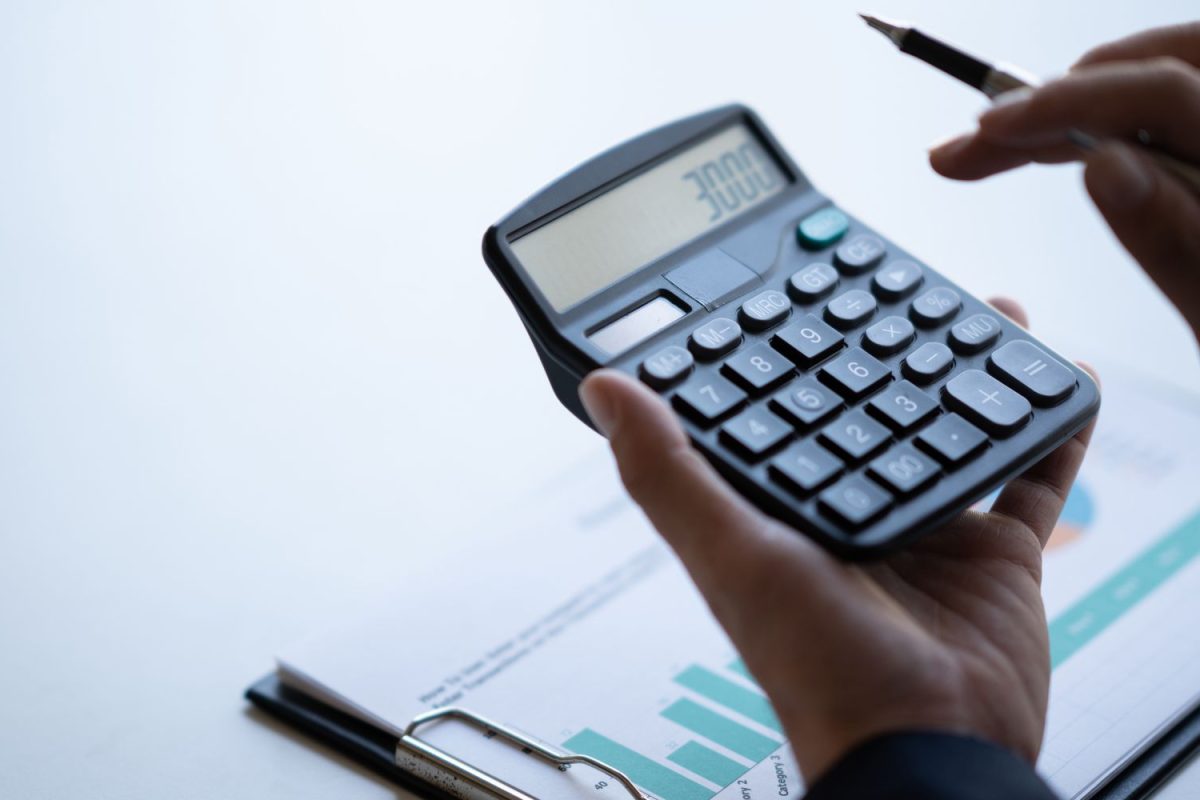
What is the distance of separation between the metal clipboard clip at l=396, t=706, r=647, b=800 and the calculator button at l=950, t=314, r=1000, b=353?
0.28 meters

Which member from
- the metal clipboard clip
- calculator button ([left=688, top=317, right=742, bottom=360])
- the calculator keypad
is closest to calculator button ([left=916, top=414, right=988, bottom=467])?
the calculator keypad

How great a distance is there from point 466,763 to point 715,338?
25 cm

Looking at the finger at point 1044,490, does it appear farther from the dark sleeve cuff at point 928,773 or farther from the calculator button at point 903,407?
the dark sleeve cuff at point 928,773

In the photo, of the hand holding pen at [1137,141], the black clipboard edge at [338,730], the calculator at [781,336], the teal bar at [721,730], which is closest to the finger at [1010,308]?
the calculator at [781,336]

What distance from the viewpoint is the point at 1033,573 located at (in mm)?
698

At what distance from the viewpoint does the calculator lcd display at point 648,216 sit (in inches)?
28.4

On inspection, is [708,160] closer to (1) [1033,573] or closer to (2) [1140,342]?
(1) [1033,573]

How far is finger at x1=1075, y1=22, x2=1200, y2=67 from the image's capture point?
693mm

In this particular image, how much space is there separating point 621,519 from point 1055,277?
54 cm

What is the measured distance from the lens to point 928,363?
70 cm

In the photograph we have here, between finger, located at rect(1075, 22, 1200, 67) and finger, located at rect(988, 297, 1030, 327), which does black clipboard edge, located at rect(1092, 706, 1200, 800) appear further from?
finger, located at rect(1075, 22, 1200, 67)

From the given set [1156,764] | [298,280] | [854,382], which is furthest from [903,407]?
[298,280]

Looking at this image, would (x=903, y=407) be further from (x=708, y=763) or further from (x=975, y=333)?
(x=708, y=763)

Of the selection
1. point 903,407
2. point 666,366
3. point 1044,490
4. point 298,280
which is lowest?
point 1044,490
